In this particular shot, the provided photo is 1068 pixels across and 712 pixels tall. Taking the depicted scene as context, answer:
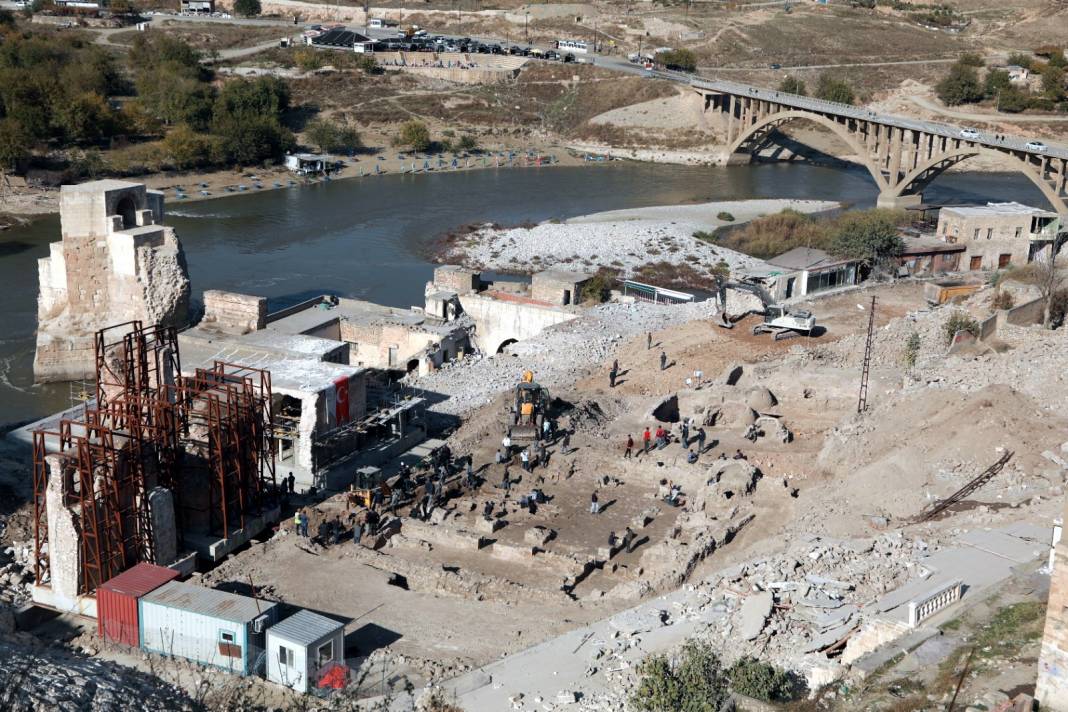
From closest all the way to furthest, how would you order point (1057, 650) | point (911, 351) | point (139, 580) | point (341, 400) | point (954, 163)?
point (1057, 650)
point (139, 580)
point (341, 400)
point (911, 351)
point (954, 163)

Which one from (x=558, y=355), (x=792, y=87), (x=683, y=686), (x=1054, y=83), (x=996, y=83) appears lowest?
(x=558, y=355)

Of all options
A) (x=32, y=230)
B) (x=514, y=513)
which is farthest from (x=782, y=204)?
(x=514, y=513)

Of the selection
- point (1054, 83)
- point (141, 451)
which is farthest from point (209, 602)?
point (1054, 83)

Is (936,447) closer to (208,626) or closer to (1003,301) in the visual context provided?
(1003,301)

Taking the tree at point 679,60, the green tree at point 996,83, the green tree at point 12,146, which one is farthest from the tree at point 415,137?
the green tree at point 996,83

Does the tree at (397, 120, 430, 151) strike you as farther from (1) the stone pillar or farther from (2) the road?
(1) the stone pillar

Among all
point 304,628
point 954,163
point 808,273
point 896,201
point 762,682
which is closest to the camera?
point 762,682
